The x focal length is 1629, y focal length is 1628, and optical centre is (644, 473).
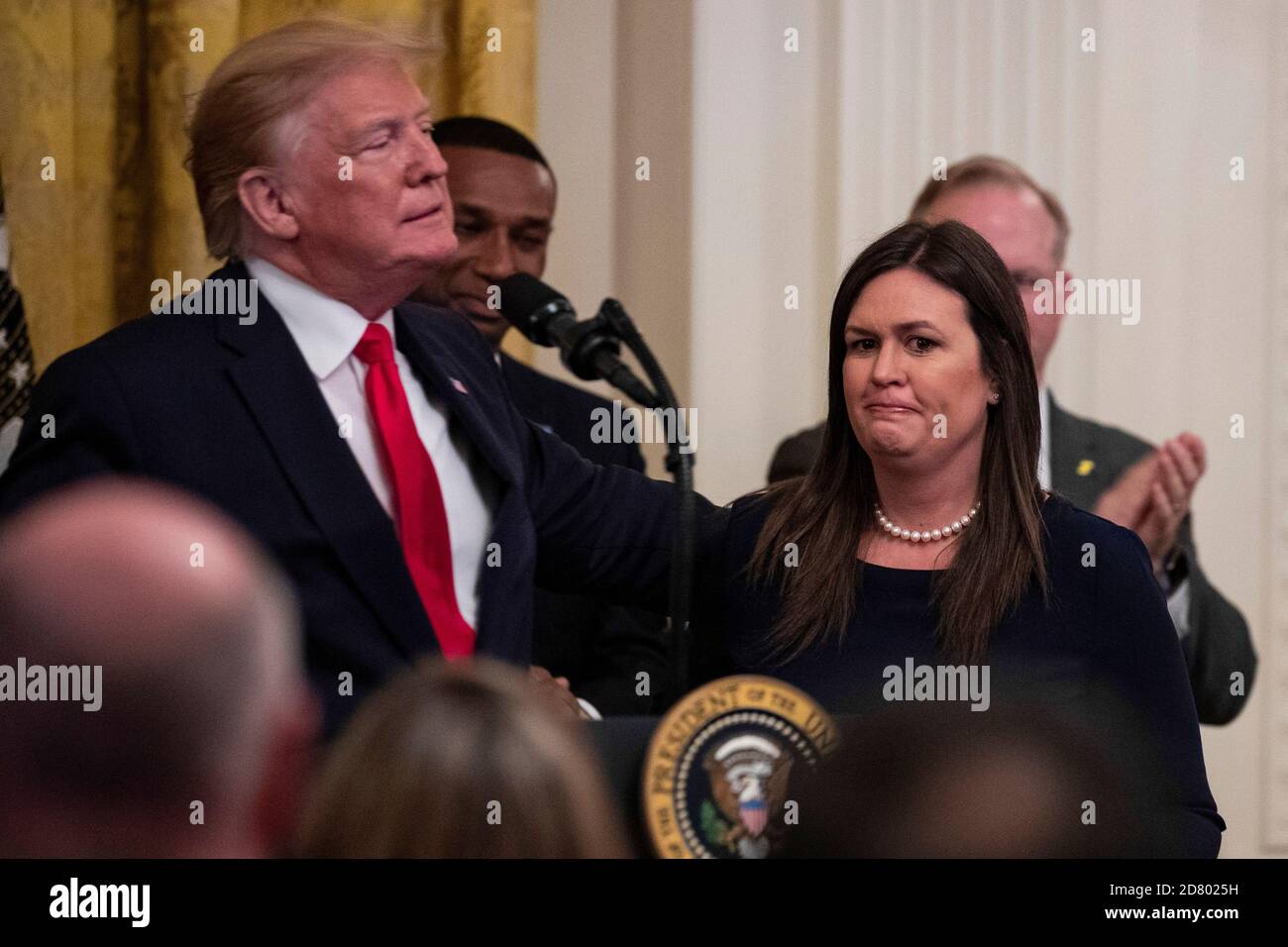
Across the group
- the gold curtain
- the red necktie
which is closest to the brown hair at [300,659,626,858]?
the red necktie

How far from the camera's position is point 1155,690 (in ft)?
5.07

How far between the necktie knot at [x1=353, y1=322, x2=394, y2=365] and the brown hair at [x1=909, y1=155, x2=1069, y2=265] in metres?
1.16

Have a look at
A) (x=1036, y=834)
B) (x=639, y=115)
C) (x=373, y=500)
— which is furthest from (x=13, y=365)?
(x=1036, y=834)

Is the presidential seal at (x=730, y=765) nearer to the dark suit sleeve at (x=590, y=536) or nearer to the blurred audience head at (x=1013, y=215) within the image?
the dark suit sleeve at (x=590, y=536)

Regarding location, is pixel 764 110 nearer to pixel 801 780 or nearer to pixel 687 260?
pixel 687 260

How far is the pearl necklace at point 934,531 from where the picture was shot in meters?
1.64

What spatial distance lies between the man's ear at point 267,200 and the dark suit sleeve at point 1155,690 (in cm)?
90

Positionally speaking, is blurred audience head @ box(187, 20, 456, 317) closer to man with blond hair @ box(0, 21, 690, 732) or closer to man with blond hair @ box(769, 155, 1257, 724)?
man with blond hair @ box(0, 21, 690, 732)

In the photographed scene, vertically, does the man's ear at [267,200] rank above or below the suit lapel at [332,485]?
above

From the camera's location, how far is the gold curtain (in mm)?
2244

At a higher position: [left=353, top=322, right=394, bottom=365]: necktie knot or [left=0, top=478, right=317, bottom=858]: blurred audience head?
[left=353, top=322, right=394, bottom=365]: necktie knot

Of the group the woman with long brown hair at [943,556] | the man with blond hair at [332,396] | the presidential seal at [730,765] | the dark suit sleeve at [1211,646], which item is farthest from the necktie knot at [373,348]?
the dark suit sleeve at [1211,646]

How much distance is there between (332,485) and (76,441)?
0.24m
